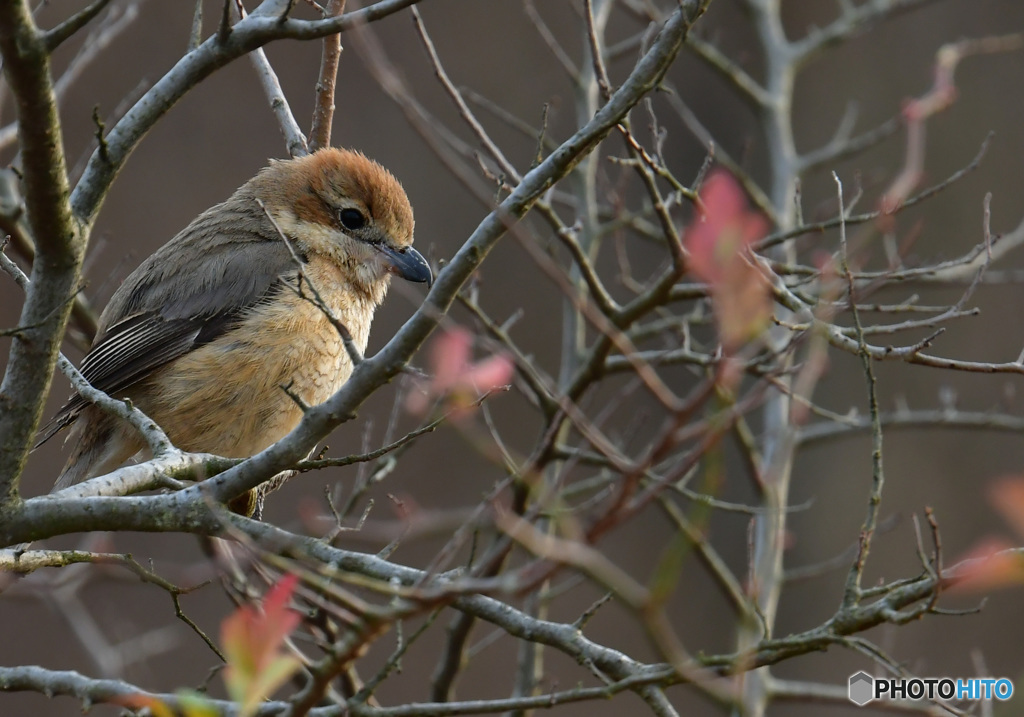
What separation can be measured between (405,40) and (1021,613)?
21.7ft

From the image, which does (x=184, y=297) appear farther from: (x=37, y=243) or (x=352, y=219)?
(x=37, y=243)

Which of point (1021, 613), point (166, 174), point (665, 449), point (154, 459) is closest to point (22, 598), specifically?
point (154, 459)

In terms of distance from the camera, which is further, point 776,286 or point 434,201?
point 434,201

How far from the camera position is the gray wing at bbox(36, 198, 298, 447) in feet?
14.4

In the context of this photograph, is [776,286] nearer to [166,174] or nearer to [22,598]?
[22,598]

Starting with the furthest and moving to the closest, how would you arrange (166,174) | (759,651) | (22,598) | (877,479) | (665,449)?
1. (166,174)
2. (22,598)
3. (877,479)
4. (759,651)
5. (665,449)

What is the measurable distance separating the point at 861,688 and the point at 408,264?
2595mm

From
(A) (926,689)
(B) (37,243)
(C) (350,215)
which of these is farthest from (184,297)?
(A) (926,689)

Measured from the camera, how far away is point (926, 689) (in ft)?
10.3

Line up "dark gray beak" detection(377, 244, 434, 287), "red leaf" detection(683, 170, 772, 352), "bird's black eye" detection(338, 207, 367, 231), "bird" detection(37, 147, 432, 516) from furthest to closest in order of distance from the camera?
"bird's black eye" detection(338, 207, 367, 231) → "dark gray beak" detection(377, 244, 434, 287) → "bird" detection(37, 147, 432, 516) → "red leaf" detection(683, 170, 772, 352)

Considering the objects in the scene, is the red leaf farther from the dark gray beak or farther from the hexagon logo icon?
the dark gray beak

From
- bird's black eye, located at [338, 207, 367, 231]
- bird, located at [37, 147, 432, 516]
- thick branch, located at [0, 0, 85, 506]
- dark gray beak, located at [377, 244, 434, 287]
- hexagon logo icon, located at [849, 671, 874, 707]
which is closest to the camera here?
thick branch, located at [0, 0, 85, 506]

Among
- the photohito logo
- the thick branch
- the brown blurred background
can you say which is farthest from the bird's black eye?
the photohito logo

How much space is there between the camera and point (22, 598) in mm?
5359
